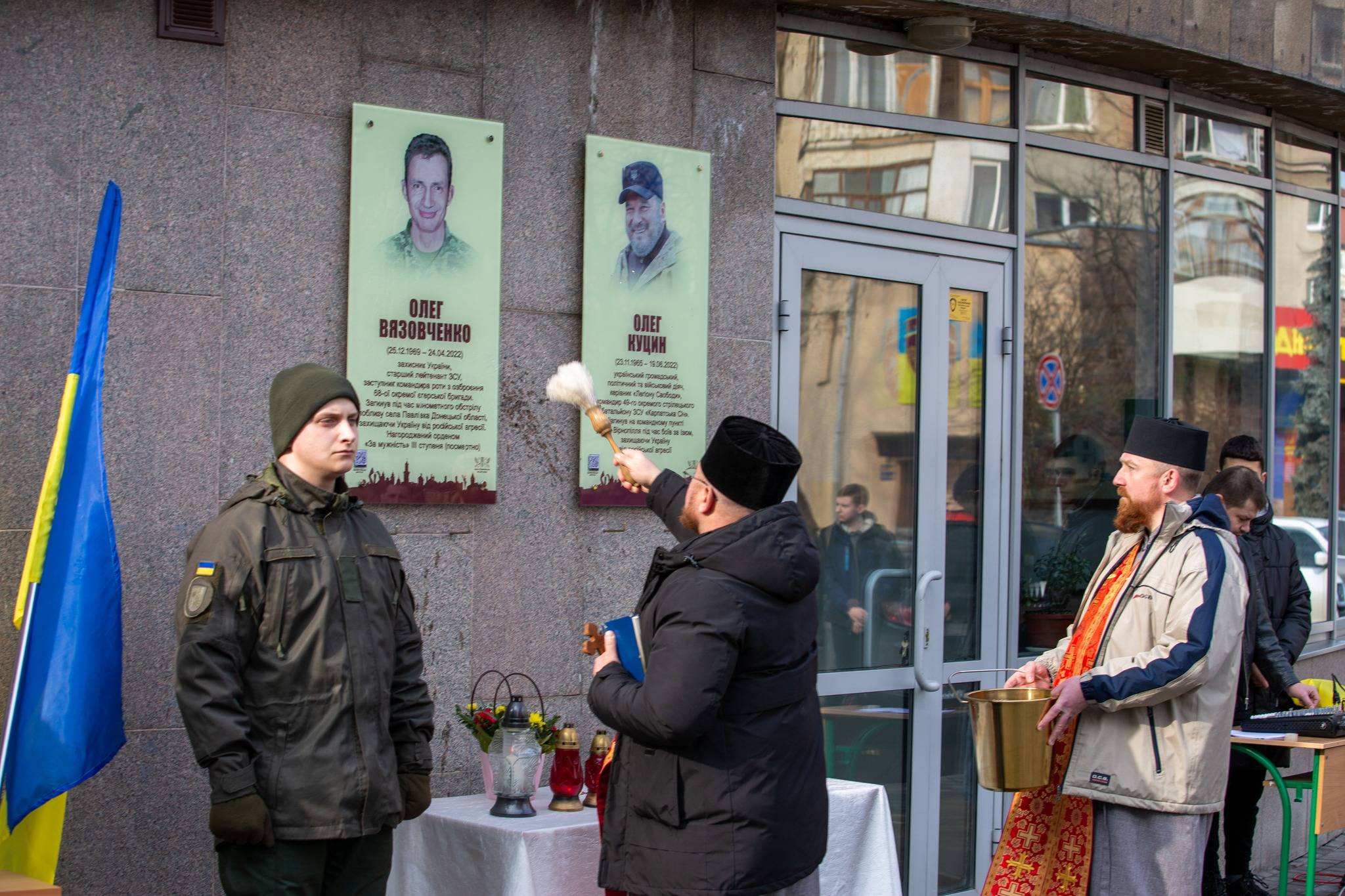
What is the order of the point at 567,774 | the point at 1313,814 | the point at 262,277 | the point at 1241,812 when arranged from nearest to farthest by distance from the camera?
the point at 567,774 → the point at 262,277 → the point at 1313,814 → the point at 1241,812

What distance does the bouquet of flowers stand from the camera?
4773mm

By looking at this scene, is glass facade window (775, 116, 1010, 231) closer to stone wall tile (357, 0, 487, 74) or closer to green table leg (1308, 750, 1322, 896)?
stone wall tile (357, 0, 487, 74)

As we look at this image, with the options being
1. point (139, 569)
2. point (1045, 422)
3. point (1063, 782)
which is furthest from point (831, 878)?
point (1045, 422)

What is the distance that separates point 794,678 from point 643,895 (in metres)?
0.61

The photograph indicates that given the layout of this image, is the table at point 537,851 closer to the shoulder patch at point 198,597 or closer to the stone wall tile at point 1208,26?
the shoulder patch at point 198,597

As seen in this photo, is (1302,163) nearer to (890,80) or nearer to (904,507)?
(890,80)

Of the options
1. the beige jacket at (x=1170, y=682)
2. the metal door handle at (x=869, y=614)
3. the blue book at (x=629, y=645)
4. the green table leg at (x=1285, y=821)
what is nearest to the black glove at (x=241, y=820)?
the blue book at (x=629, y=645)

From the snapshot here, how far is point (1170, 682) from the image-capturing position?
175 inches

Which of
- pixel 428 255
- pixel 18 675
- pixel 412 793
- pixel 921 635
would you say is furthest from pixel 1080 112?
pixel 18 675

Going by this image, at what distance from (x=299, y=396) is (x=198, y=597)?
1.89ft

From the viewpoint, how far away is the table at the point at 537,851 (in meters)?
4.43

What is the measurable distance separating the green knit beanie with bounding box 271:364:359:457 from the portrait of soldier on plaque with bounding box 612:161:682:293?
184cm

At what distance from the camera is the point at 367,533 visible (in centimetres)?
405

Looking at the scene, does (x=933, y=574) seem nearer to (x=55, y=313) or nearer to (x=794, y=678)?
(x=794, y=678)
